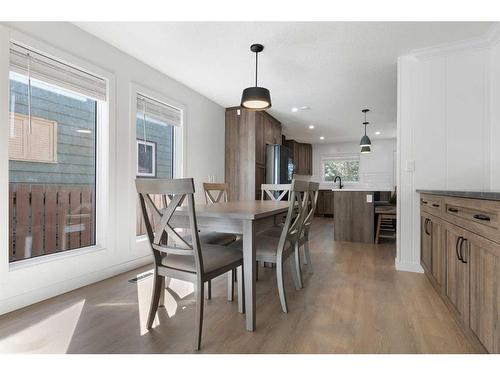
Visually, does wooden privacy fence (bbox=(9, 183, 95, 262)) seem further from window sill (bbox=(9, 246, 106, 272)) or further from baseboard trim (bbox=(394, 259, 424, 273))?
baseboard trim (bbox=(394, 259, 424, 273))

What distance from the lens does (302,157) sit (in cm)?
827

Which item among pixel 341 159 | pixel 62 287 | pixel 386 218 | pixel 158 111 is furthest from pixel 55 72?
pixel 341 159

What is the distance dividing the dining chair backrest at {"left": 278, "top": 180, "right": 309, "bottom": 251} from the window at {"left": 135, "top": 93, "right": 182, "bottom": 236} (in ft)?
6.26

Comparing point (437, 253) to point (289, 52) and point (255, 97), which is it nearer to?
point (255, 97)

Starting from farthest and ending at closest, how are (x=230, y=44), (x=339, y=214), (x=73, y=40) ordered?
(x=339, y=214) → (x=230, y=44) → (x=73, y=40)

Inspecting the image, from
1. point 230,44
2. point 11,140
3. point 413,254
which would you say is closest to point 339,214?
point 413,254

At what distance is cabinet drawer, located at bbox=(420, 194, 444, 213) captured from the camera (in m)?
1.99

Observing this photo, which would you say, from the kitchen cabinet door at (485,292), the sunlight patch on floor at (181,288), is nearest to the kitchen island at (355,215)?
the sunlight patch on floor at (181,288)

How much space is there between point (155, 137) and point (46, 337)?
2.40 meters

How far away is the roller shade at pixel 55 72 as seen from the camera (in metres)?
2.05

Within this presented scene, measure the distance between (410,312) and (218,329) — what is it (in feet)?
4.41

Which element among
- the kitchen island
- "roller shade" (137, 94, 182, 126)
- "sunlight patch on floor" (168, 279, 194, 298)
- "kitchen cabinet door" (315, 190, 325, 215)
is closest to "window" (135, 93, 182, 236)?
"roller shade" (137, 94, 182, 126)
